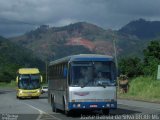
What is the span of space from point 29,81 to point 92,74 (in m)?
28.9

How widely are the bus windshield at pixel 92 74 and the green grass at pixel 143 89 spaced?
2028cm

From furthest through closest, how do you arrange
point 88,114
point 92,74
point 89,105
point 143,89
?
point 143,89, point 88,114, point 92,74, point 89,105

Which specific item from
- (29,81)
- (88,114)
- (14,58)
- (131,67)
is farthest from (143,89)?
(14,58)

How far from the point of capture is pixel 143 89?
155 feet

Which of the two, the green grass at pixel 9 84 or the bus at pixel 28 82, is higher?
the green grass at pixel 9 84

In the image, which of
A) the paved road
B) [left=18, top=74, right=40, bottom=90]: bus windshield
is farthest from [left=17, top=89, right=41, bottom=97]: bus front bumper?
the paved road

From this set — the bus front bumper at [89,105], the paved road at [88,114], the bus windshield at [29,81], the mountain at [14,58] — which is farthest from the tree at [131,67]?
the mountain at [14,58]

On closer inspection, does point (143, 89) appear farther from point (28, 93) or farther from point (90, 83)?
point (90, 83)

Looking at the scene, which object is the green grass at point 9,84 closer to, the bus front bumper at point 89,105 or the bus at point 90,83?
the bus at point 90,83

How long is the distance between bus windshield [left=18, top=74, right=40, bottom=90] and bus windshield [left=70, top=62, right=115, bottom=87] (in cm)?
2853

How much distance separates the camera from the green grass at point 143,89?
4375 cm

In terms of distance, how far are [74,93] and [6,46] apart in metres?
173

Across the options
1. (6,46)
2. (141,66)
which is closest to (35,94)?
(141,66)

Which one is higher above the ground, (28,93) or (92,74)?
(92,74)
